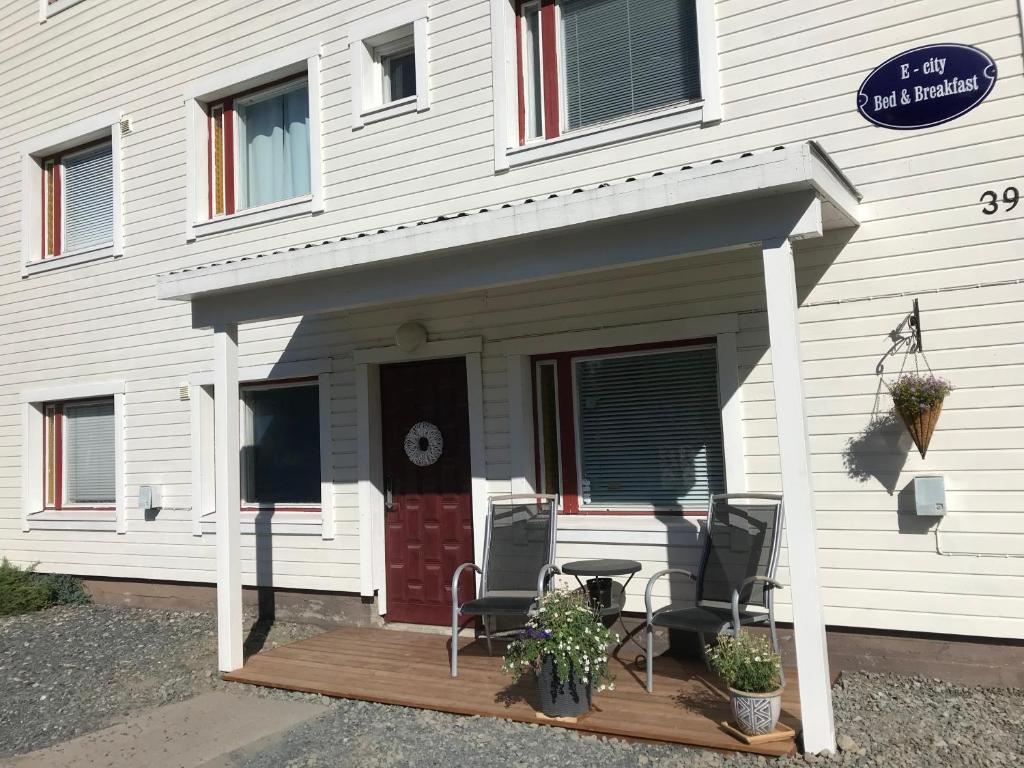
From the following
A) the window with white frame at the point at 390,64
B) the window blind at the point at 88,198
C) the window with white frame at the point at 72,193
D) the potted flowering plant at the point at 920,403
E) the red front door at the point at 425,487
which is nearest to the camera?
the potted flowering plant at the point at 920,403

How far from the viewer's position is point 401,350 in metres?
6.71

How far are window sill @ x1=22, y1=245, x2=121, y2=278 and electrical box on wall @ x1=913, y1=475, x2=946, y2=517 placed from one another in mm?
7496

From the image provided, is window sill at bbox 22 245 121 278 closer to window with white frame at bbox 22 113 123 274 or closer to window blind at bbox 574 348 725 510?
window with white frame at bbox 22 113 123 274

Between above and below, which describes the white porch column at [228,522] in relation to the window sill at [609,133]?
below

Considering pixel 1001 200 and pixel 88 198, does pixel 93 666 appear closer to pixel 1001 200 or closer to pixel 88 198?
pixel 88 198

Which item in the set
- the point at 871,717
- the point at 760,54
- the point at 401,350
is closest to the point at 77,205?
the point at 401,350

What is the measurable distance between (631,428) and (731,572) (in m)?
1.25

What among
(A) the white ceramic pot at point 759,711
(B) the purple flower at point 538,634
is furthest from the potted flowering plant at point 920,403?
(B) the purple flower at point 538,634

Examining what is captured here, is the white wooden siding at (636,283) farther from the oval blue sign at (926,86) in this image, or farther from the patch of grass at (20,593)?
the patch of grass at (20,593)

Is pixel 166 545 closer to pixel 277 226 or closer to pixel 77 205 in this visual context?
pixel 277 226

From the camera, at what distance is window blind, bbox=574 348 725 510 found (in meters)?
5.61

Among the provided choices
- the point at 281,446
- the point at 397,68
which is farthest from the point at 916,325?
the point at 281,446

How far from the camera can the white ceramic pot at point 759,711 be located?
3930 millimetres

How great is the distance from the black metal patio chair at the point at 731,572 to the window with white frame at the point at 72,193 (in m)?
6.63
